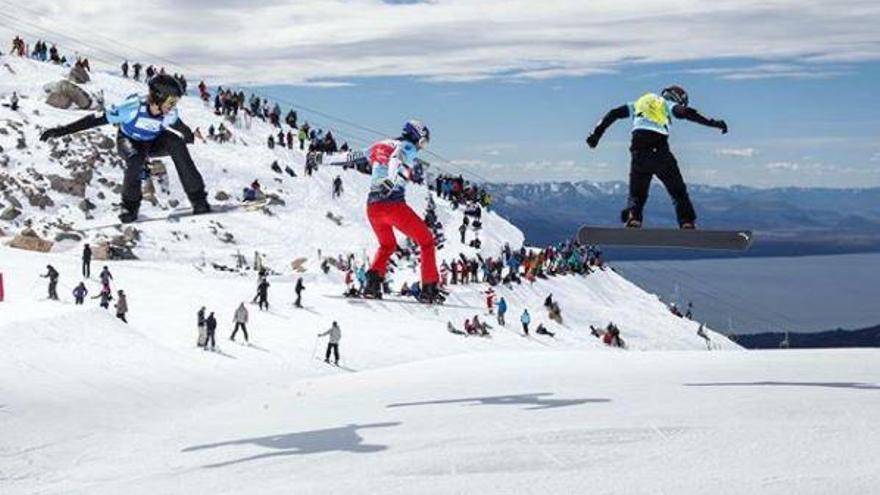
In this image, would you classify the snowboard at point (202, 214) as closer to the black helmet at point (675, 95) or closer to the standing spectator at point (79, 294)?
Answer: the black helmet at point (675, 95)

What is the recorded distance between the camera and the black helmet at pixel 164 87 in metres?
9.11

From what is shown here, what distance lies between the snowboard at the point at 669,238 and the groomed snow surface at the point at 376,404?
1988 millimetres

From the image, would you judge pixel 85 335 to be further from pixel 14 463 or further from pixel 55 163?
pixel 55 163

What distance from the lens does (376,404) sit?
17859mm

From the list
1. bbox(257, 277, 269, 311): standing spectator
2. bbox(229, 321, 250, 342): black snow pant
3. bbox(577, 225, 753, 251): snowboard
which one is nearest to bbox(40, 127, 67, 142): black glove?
bbox(577, 225, 753, 251): snowboard

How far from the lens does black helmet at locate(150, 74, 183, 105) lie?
9.11 m

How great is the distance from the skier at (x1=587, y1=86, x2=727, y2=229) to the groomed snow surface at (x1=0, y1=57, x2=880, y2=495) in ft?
8.07

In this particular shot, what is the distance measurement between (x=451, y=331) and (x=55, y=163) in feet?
88.6

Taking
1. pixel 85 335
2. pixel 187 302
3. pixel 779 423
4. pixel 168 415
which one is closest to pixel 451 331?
pixel 187 302

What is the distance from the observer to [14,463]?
56.9 feet

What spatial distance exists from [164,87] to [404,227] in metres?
5.10

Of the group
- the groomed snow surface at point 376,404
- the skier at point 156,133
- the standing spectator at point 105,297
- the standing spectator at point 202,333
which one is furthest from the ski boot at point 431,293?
the standing spectator at point 105,297

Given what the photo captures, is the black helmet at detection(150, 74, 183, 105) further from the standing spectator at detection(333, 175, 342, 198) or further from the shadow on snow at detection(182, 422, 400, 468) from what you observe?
the standing spectator at detection(333, 175, 342, 198)

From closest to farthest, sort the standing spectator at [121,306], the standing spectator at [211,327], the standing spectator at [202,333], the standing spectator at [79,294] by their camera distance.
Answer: the standing spectator at [211,327], the standing spectator at [202,333], the standing spectator at [121,306], the standing spectator at [79,294]
